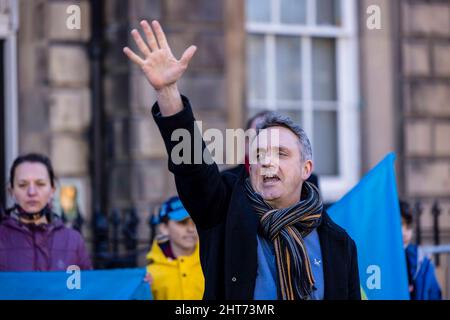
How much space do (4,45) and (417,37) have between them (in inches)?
173

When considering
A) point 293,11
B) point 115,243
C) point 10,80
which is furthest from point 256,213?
Result: point 293,11

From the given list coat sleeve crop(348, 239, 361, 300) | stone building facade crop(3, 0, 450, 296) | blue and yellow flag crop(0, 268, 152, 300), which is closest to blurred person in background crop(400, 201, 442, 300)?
blue and yellow flag crop(0, 268, 152, 300)

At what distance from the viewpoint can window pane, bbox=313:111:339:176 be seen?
10.3m

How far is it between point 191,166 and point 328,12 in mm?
6863

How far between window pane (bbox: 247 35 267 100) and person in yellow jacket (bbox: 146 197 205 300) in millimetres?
3959

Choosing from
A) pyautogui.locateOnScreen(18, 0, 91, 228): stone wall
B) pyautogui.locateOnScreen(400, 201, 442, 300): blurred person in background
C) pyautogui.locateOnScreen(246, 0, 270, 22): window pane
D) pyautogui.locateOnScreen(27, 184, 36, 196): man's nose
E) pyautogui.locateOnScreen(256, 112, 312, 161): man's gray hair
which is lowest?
pyautogui.locateOnScreen(400, 201, 442, 300): blurred person in background

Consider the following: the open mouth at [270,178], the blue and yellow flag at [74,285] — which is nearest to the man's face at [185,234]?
the blue and yellow flag at [74,285]

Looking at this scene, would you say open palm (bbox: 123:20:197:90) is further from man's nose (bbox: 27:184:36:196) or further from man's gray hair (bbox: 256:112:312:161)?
man's nose (bbox: 27:184:36:196)

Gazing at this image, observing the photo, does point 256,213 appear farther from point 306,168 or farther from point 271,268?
point 306,168

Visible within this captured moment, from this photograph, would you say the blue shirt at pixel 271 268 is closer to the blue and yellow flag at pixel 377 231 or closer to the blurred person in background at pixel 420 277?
the blue and yellow flag at pixel 377 231

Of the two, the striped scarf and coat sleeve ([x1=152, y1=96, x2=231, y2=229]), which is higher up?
coat sleeve ([x1=152, y1=96, x2=231, y2=229])

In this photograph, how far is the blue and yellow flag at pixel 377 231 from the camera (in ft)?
19.4

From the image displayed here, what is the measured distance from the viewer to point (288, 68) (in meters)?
10.2
